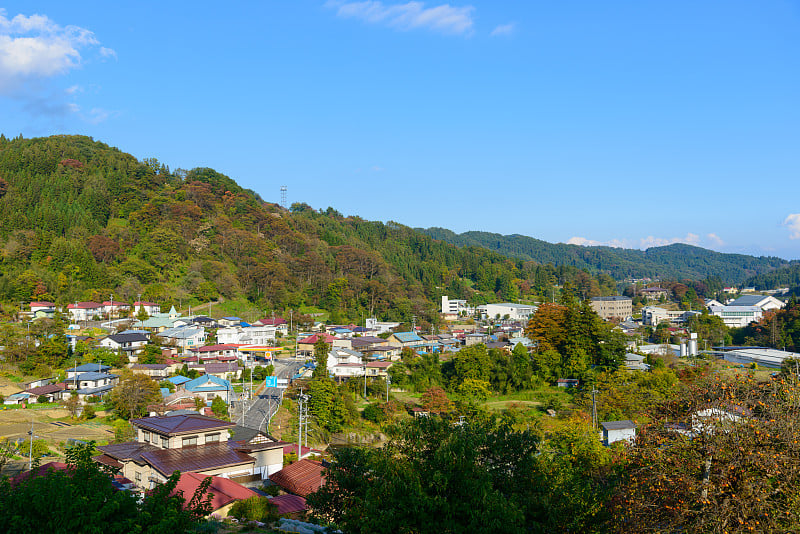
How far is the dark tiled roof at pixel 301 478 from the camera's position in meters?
11.2

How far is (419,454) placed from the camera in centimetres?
588

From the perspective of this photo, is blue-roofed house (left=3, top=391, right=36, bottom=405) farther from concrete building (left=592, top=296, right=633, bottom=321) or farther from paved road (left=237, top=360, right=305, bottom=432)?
concrete building (left=592, top=296, right=633, bottom=321)

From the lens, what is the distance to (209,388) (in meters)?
21.7

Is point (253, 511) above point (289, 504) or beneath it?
above

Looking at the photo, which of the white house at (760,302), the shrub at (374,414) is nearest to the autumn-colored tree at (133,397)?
the shrub at (374,414)

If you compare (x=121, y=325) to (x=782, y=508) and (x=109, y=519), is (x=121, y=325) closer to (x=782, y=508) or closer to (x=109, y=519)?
(x=109, y=519)

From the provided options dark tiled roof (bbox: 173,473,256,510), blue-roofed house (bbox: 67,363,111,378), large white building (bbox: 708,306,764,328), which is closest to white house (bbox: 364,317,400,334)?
blue-roofed house (bbox: 67,363,111,378)

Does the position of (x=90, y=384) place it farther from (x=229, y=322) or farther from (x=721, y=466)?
(x=721, y=466)

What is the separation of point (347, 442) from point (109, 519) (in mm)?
15037

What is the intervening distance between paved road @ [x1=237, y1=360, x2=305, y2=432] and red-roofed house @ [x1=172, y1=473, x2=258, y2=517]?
8206 mm

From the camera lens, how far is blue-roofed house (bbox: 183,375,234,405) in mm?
21391

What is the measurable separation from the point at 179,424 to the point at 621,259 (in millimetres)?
163728

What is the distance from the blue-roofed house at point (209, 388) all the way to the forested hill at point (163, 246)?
1529cm

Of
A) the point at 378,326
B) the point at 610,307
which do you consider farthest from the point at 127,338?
the point at 610,307
